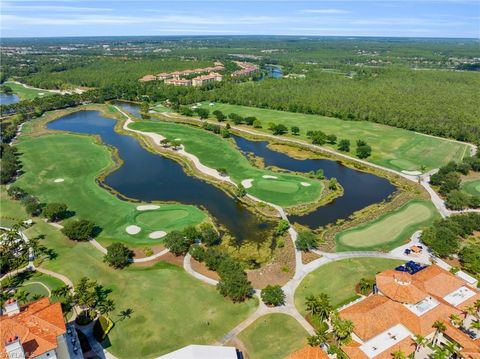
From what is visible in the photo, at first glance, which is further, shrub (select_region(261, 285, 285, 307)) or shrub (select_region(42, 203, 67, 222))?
shrub (select_region(42, 203, 67, 222))

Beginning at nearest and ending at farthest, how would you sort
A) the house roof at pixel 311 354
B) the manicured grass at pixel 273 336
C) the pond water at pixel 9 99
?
the house roof at pixel 311 354 < the manicured grass at pixel 273 336 < the pond water at pixel 9 99

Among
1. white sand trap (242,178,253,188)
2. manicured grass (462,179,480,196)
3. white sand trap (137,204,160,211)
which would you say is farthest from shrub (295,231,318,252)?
manicured grass (462,179,480,196)

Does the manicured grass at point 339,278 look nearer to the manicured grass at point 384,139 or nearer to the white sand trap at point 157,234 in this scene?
the white sand trap at point 157,234

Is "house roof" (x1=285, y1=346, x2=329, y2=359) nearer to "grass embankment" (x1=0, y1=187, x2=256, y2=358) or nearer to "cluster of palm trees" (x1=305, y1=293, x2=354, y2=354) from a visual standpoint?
"cluster of palm trees" (x1=305, y1=293, x2=354, y2=354)

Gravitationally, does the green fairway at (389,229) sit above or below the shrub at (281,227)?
below

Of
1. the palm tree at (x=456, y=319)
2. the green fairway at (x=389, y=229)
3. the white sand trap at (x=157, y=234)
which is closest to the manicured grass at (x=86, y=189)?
the white sand trap at (x=157, y=234)

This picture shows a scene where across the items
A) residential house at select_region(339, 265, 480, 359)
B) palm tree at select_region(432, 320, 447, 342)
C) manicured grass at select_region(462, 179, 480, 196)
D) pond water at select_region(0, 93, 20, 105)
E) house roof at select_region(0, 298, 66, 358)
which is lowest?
pond water at select_region(0, 93, 20, 105)

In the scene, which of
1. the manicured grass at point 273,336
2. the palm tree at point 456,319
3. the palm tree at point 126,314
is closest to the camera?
the palm tree at point 456,319
